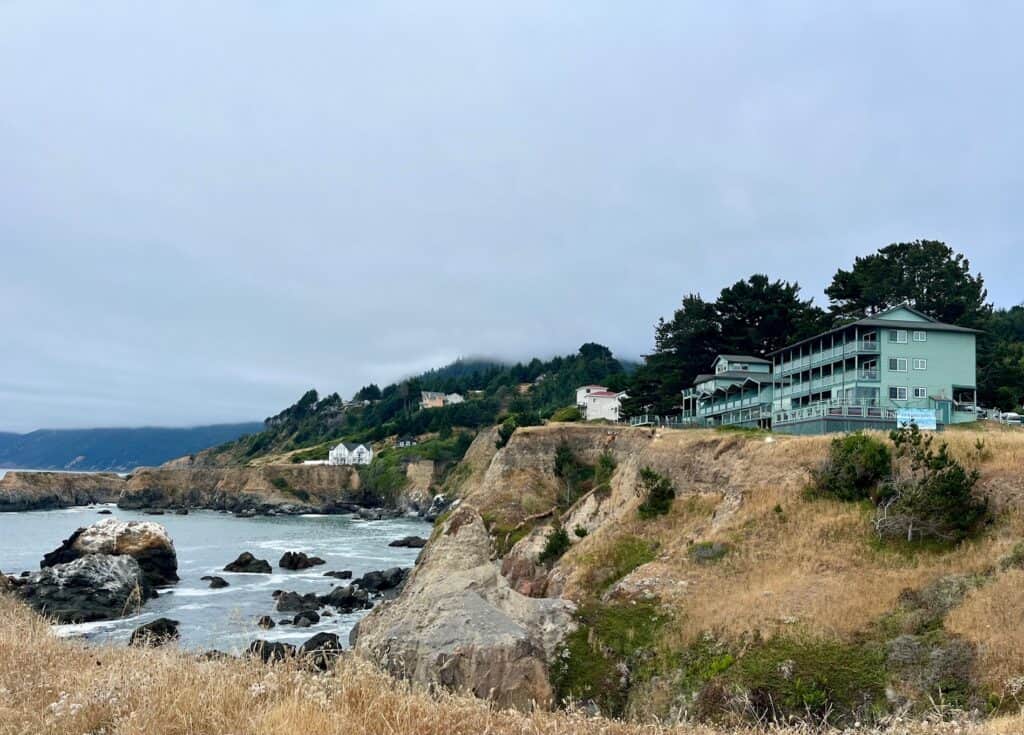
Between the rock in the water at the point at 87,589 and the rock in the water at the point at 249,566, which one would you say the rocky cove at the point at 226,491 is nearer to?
the rock in the water at the point at 249,566

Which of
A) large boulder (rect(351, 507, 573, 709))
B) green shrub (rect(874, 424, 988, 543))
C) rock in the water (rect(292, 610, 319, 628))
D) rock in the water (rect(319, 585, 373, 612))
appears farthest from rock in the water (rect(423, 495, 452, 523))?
large boulder (rect(351, 507, 573, 709))

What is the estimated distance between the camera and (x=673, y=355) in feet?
238

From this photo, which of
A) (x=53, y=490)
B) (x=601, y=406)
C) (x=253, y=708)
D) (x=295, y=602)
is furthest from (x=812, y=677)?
(x=53, y=490)

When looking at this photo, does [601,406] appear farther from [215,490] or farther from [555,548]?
[215,490]

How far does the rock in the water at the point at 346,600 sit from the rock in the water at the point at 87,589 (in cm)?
1132

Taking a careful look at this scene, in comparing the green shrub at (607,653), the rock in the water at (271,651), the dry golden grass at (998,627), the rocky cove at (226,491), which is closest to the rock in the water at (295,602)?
the green shrub at (607,653)

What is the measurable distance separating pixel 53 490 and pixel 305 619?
138742mm

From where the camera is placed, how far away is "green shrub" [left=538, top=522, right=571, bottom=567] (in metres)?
37.9

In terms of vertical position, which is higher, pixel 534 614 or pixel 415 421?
pixel 415 421

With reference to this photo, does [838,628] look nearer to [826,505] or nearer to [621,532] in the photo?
[826,505]

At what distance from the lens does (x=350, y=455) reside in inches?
6220

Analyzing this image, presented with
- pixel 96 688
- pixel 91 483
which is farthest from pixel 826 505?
pixel 91 483

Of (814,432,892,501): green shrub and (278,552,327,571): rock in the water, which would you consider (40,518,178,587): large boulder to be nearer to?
(278,552,327,571): rock in the water

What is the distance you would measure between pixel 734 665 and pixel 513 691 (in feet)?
25.4
